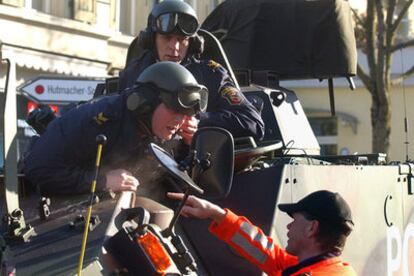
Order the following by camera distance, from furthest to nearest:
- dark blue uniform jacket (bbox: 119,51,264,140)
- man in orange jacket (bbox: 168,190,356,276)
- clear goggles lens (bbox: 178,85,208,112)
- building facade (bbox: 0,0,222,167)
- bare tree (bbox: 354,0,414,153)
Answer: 1. building facade (bbox: 0,0,222,167)
2. bare tree (bbox: 354,0,414,153)
3. dark blue uniform jacket (bbox: 119,51,264,140)
4. man in orange jacket (bbox: 168,190,356,276)
5. clear goggles lens (bbox: 178,85,208,112)

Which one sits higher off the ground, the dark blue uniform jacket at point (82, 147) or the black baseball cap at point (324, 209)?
the dark blue uniform jacket at point (82, 147)

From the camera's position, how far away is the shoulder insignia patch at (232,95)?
16.3ft

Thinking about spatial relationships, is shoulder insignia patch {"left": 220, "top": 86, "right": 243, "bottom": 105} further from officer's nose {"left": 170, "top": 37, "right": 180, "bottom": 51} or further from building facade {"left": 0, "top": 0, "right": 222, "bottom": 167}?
building facade {"left": 0, "top": 0, "right": 222, "bottom": 167}

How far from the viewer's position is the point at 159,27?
5.22 meters

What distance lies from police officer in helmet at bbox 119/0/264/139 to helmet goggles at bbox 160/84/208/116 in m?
0.94

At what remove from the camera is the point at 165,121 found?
3.95m

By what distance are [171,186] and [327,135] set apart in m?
27.9

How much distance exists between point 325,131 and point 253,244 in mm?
27985

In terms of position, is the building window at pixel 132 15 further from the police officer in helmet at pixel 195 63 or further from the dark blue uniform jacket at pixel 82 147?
the dark blue uniform jacket at pixel 82 147

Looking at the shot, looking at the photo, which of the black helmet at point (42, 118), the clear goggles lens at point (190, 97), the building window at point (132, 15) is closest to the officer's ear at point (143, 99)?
the clear goggles lens at point (190, 97)

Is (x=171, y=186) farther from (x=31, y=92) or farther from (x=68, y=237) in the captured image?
(x=31, y=92)

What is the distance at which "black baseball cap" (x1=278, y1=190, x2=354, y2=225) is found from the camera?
4152 millimetres

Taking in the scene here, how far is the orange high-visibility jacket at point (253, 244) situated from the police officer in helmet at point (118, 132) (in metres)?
0.40

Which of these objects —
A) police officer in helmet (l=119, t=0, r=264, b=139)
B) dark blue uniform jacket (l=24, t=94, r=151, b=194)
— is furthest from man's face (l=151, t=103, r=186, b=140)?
police officer in helmet (l=119, t=0, r=264, b=139)
